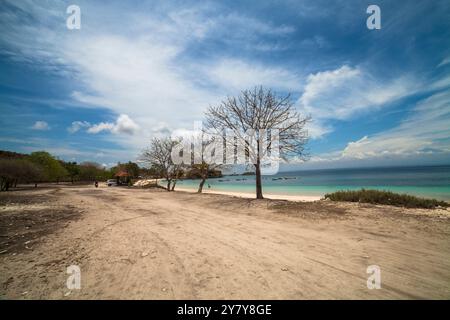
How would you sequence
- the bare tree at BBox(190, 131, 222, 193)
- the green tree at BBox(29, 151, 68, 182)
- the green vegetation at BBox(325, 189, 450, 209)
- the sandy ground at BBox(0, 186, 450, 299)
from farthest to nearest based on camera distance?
the green tree at BBox(29, 151, 68, 182) → the bare tree at BBox(190, 131, 222, 193) → the green vegetation at BBox(325, 189, 450, 209) → the sandy ground at BBox(0, 186, 450, 299)

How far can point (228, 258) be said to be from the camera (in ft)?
15.2

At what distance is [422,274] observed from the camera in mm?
3857

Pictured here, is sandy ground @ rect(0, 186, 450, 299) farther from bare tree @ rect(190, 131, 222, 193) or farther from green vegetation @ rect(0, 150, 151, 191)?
green vegetation @ rect(0, 150, 151, 191)

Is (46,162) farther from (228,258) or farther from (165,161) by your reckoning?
(228,258)

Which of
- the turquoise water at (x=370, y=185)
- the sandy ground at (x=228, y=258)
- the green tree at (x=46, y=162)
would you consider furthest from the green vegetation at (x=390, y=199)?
the green tree at (x=46, y=162)

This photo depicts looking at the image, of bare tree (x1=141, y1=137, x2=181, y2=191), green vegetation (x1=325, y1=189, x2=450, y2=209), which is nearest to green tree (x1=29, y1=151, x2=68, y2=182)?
bare tree (x1=141, y1=137, x2=181, y2=191)

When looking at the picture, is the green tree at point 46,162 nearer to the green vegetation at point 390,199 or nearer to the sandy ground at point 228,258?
the sandy ground at point 228,258

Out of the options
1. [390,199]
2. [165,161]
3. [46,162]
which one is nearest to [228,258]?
[390,199]

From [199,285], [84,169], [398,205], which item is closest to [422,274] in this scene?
[199,285]

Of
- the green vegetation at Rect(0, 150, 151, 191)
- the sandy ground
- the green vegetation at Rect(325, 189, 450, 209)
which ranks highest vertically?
the green vegetation at Rect(0, 150, 151, 191)

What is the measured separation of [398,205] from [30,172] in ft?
157

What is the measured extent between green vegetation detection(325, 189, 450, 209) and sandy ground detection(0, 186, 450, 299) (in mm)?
3947

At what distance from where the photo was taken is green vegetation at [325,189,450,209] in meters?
11.1

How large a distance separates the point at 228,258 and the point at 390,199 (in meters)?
12.1
